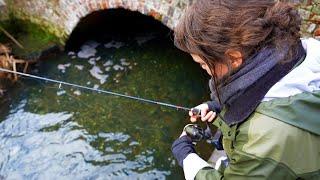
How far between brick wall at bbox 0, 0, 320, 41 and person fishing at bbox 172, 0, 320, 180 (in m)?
3.27

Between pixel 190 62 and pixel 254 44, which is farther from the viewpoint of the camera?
pixel 190 62

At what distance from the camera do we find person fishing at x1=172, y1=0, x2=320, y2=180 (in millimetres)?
1859

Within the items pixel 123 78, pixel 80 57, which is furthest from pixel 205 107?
pixel 80 57

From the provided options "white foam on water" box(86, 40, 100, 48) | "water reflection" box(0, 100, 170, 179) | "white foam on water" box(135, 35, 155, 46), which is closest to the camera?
"water reflection" box(0, 100, 170, 179)

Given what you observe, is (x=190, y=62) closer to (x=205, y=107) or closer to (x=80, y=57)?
(x=80, y=57)

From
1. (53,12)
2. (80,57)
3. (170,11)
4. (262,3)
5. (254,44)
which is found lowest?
(80,57)

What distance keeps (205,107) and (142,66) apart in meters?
3.71

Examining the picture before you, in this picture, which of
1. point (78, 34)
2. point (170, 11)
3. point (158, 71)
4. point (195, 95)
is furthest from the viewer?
point (78, 34)

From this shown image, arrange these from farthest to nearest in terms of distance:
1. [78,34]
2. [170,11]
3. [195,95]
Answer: [78,34] < [195,95] < [170,11]

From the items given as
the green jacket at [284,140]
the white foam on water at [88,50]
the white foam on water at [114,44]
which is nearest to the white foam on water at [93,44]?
the white foam on water at [88,50]

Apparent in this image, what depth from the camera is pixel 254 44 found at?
1.92 meters

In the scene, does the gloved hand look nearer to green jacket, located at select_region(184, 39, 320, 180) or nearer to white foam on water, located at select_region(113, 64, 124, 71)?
green jacket, located at select_region(184, 39, 320, 180)

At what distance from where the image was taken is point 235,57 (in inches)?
78.4

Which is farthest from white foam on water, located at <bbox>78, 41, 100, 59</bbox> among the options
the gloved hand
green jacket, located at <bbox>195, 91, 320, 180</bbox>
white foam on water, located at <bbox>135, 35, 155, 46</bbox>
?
green jacket, located at <bbox>195, 91, 320, 180</bbox>
